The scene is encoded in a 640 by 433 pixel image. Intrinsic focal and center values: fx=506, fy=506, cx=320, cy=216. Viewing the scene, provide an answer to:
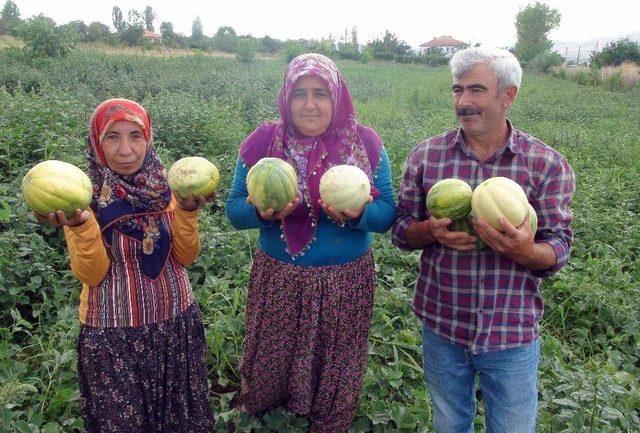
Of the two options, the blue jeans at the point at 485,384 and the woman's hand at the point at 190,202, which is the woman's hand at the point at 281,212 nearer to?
the woman's hand at the point at 190,202

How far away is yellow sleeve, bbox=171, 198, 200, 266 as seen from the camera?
86.0 inches

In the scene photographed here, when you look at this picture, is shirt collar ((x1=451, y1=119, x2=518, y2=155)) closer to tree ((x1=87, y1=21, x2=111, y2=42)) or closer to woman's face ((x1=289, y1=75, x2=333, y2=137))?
woman's face ((x1=289, y1=75, x2=333, y2=137))

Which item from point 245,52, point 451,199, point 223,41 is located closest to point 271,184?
point 451,199

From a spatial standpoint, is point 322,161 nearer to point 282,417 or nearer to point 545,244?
point 545,244

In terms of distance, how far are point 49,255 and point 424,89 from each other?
18100 mm

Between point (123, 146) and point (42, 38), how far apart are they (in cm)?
1880

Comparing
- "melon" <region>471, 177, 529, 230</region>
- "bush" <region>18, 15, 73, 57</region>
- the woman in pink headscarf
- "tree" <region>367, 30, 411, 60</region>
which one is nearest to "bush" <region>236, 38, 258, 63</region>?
"bush" <region>18, 15, 73, 57</region>

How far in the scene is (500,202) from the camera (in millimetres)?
1793

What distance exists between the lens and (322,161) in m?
2.33

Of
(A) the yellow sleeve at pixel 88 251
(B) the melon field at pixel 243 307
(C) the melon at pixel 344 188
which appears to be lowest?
(B) the melon field at pixel 243 307

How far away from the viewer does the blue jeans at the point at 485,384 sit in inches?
81.9

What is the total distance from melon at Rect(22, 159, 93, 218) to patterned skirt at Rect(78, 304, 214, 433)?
0.57 m

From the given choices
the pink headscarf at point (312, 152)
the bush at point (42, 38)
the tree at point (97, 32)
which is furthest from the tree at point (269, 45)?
the pink headscarf at point (312, 152)

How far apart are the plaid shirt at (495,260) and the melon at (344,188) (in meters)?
0.25
